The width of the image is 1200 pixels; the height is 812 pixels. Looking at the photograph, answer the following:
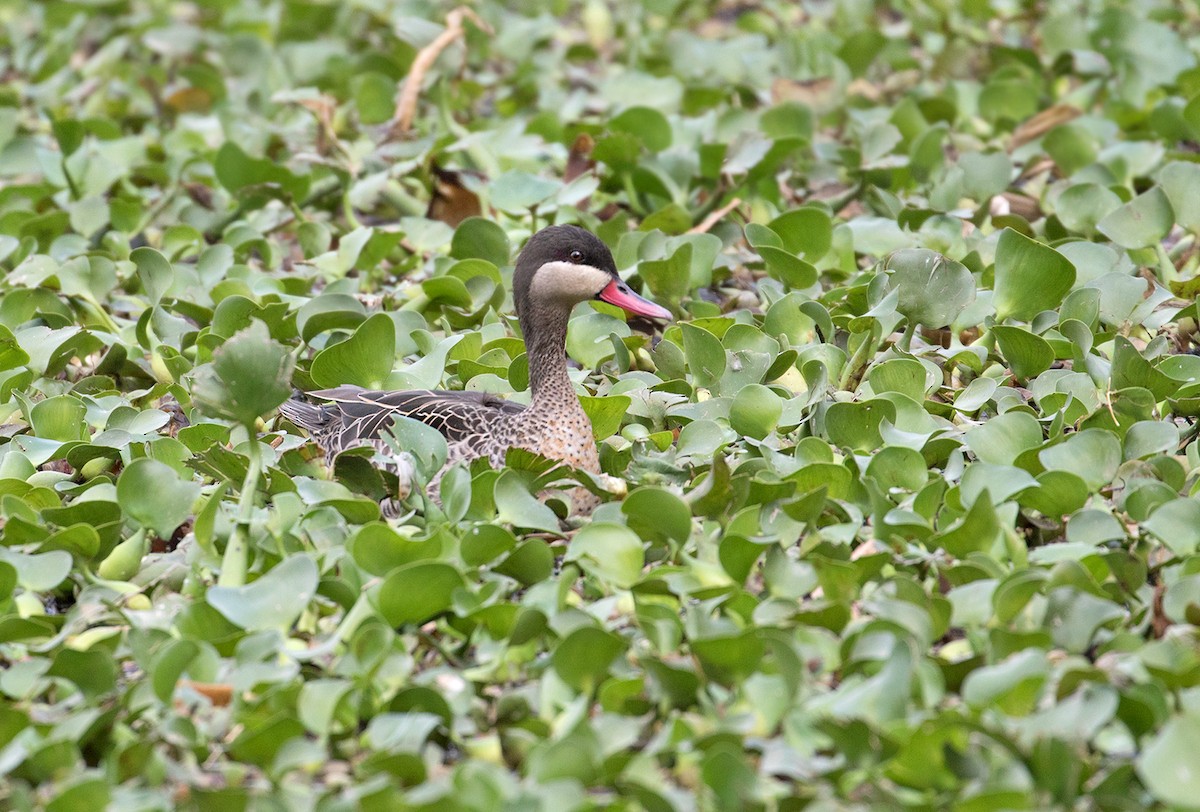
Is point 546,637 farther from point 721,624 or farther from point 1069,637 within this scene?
point 1069,637

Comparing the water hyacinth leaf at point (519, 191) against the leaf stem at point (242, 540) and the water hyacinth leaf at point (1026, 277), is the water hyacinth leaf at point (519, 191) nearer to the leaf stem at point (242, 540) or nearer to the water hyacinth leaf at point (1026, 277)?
the water hyacinth leaf at point (1026, 277)

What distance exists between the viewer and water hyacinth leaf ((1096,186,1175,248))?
241 inches

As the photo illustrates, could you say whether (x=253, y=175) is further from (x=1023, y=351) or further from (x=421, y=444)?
(x=1023, y=351)

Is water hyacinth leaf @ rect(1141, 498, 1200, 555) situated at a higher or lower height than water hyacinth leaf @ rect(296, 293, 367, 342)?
higher

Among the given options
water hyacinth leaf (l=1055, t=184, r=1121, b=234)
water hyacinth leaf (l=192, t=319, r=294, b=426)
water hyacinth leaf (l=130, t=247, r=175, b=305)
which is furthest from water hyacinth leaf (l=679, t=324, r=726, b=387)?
water hyacinth leaf (l=130, t=247, r=175, b=305)

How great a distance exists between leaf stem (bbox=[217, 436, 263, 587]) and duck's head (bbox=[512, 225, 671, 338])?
1.29 m

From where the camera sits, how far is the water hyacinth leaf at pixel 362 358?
543 centimetres

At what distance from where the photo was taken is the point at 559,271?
5246 millimetres

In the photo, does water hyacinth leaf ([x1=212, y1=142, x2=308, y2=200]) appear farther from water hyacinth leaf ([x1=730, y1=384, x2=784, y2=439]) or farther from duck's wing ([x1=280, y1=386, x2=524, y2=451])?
water hyacinth leaf ([x1=730, y1=384, x2=784, y2=439])

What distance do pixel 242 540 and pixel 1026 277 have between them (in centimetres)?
302

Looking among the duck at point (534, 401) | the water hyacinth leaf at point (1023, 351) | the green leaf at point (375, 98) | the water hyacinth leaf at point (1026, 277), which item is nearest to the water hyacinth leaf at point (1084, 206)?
the water hyacinth leaf at point (1026, 277)

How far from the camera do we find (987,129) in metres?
8.06

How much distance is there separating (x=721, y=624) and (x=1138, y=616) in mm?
1115

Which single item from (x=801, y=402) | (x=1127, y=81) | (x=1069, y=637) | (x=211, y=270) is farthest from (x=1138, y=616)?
(x=1127, y=81)
